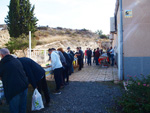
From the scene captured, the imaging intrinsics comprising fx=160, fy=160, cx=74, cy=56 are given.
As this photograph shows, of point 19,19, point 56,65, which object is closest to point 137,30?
point 56,65

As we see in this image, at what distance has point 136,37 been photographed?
7762 millimetres

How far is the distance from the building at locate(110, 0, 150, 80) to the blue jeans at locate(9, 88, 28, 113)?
561 centimetres

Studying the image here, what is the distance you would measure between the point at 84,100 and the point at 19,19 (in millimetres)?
28988

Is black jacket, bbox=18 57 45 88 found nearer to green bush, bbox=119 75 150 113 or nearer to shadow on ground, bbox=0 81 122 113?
shadow on ground, bbox=0 81 122 113

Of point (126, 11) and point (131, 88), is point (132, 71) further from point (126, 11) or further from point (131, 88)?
point (131, 88)

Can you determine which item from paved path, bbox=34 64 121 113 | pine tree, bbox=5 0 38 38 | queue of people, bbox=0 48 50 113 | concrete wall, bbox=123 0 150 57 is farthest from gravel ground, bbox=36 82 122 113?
pine tree, bbox=5 0 38 38

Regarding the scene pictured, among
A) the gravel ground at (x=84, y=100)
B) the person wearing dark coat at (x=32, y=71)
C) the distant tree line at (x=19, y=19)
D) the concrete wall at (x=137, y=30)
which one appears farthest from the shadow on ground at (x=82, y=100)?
the distant tree line at (x=19, y=19)

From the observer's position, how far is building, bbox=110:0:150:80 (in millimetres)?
7691

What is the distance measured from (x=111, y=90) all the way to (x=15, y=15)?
93.9 ft

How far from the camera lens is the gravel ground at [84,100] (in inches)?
187

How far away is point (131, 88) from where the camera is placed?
456 cm

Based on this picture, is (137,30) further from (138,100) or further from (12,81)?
(12,81)

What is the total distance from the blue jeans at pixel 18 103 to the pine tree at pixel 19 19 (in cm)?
A: 2845

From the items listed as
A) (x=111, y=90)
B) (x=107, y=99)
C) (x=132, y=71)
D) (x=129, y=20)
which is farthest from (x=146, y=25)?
(x=107, y=99)
